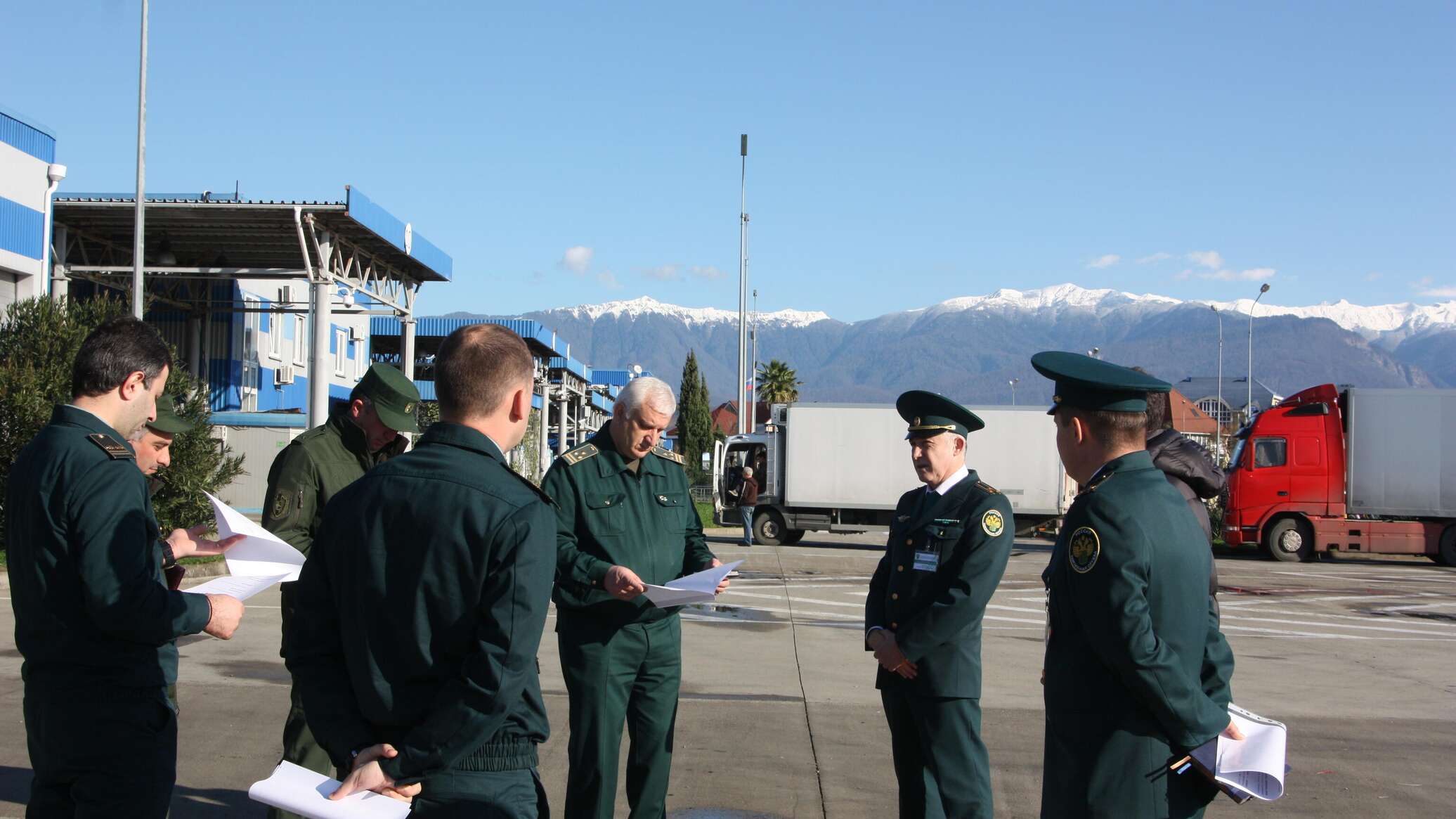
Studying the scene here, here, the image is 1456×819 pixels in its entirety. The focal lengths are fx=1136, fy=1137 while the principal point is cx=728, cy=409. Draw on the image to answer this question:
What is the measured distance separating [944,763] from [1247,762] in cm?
162

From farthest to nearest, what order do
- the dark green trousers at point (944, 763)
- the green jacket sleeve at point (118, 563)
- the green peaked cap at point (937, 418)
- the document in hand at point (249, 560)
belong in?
the green peaked cap at point (937, 418)
the dark green trousers at point (944, 763)
the document in hand at point (249, 560)
the green jacket sleeve at point (118, 563)

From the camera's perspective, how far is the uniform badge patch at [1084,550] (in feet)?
9.67

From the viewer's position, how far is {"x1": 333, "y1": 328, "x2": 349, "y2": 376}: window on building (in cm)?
4253

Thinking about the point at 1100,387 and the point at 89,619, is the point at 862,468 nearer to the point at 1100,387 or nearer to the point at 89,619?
the point at 1100,387

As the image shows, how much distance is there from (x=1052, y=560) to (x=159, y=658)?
2.64 meters

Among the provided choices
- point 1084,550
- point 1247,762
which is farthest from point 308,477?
point 1247,762

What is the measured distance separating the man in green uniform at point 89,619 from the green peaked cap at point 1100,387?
2.58m

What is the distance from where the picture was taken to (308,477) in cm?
468

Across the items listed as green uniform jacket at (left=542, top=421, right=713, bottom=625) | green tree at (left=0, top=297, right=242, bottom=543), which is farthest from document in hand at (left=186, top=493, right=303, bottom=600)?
green tree at (left=0, top=297, right=242, bottom=543)

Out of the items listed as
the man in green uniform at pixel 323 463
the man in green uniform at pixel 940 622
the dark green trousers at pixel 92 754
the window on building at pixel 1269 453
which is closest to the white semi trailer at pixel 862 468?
the window on building at pixel 1269 453

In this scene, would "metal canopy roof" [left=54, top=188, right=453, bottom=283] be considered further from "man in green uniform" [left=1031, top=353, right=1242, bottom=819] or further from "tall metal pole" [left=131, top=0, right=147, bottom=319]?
"man in green uniform" [left=1031, top=353, right=1242, bottom=819]

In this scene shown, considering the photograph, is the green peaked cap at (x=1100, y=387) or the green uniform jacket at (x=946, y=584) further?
the green uniform jacket at (x=946, y=584)

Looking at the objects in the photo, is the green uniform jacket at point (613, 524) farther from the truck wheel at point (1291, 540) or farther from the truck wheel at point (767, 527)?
the truck wheel at point (1291, 540)

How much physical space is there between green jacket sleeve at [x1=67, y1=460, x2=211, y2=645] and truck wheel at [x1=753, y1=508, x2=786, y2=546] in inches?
943
